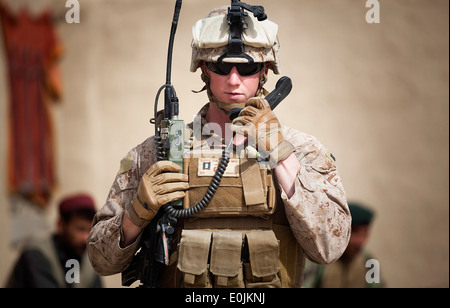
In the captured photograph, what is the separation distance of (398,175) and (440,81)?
1028 millimetres

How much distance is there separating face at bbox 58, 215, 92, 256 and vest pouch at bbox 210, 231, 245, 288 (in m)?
2.93

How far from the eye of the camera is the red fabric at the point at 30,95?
7594 millimetres

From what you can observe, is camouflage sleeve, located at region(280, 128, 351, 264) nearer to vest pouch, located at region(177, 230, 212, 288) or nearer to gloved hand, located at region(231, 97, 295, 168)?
gloved hand, located at region(231, 97, 295, 168)

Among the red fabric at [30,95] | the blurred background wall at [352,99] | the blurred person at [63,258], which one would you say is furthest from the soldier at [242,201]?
the red fabric at [30,95]

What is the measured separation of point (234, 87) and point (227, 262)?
85cm

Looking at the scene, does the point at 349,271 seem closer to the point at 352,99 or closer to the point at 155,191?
the point at 352,99

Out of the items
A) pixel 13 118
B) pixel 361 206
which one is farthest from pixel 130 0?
pixel 361 206

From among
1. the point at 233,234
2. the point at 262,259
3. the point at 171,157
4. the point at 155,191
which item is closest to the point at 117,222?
the point at 155,191

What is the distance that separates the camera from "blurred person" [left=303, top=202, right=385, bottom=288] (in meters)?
6.25

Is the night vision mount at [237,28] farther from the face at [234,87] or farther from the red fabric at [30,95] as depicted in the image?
the red fabric at [30,95]

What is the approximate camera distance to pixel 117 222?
3.58 meters

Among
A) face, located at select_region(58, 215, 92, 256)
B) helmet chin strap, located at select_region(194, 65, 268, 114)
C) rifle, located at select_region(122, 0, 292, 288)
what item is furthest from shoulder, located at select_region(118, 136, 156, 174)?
face, located at select_region(58, 215, 92, 256)

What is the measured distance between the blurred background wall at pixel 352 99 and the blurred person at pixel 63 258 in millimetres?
947
